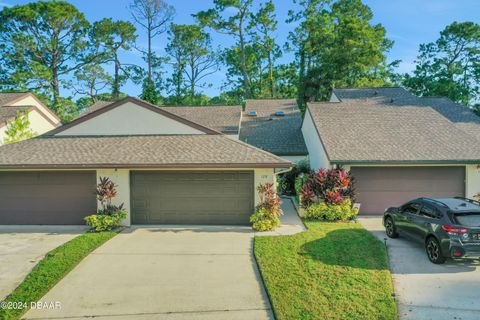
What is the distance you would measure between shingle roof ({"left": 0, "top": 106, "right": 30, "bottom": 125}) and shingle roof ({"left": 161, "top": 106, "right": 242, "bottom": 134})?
31.9 feet

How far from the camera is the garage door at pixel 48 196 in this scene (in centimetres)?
1294

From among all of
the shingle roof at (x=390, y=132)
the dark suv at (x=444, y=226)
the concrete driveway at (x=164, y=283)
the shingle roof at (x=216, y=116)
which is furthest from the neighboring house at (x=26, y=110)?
the dark suv at (x=444, y=226)

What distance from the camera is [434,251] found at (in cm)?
838

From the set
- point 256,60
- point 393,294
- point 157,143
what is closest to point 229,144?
point 157,143

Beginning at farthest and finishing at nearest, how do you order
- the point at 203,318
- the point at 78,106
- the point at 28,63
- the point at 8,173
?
1. the point at 78,106
2. the point at 28,63
3. the point at 8,173
4. the point at 203,318

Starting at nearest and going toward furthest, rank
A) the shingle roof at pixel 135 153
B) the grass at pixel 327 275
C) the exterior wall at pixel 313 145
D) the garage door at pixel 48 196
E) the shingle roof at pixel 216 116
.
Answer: the grass at pixel 327 275, the shingle roof at pixel 135 153, the garage door at pixel 48 196, the exterior wall at pixel 313 145, the shingle roof at pixel 216 116

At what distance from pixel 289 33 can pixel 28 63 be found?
100ft

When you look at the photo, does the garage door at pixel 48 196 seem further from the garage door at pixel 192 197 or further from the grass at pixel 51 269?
the grass at pixel 51 269

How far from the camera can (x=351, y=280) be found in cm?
724

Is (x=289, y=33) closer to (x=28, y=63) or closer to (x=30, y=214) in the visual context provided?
(x=28, y=63)

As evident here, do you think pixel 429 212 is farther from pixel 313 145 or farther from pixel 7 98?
pixel 7 98

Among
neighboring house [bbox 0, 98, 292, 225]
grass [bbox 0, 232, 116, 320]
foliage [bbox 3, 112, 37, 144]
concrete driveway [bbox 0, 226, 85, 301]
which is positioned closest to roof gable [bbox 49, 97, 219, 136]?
neighboring house [bbox 0, 98, 292, 225]

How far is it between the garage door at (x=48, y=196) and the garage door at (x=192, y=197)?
2.02m

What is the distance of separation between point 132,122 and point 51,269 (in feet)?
26.9
